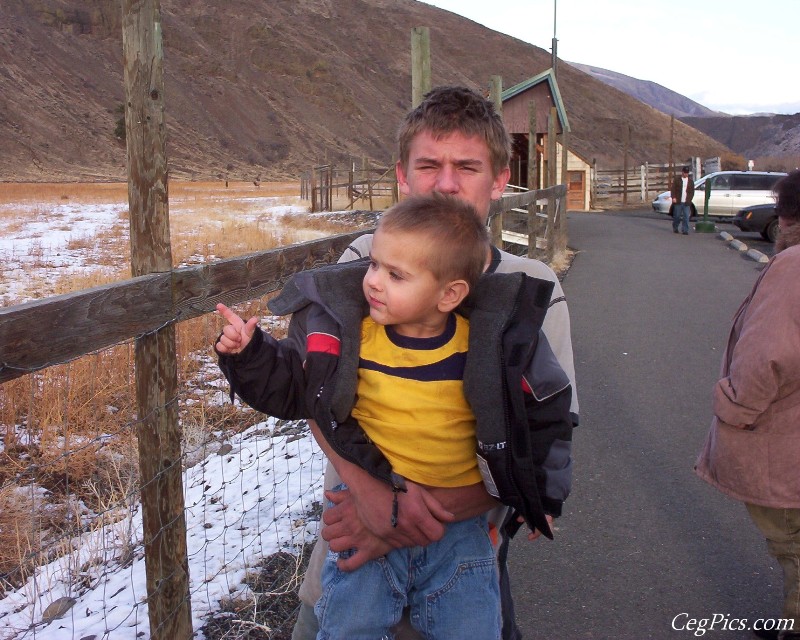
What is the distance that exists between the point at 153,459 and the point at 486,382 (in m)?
1.37

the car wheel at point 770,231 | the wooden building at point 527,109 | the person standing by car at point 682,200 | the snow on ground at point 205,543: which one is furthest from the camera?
the wooden building at point 527,109

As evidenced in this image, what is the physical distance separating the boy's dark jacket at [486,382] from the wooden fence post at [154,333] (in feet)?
2.64

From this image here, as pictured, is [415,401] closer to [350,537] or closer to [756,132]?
[350,537]

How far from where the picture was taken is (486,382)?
2.03m

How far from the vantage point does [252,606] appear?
143 inches

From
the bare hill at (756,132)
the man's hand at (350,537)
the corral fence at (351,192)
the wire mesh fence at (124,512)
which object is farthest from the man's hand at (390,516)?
the bare hill at (756,132)

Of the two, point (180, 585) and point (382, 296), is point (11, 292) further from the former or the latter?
point (382, 296)

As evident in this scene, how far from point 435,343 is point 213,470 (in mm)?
3702

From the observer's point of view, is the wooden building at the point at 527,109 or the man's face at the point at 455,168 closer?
the man's face at the point at 455,168

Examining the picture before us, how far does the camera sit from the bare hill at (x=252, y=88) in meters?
72.4

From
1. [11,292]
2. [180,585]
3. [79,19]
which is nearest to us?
[180,585]

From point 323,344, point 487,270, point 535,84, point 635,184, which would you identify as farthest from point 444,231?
point 635,184

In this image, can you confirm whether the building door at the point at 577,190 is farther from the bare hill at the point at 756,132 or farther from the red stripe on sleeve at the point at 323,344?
the bare hill at the point at 756,132

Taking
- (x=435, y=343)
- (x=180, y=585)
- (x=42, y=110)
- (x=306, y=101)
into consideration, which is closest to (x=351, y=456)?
(x=435, y=343)
